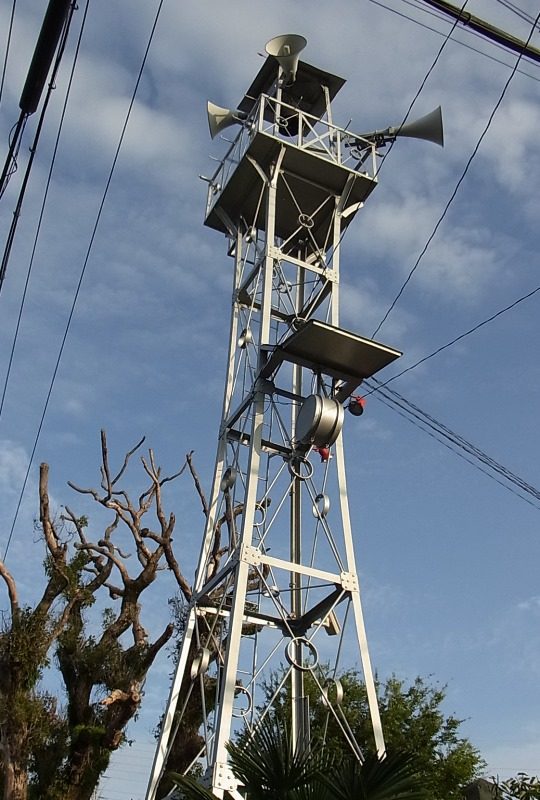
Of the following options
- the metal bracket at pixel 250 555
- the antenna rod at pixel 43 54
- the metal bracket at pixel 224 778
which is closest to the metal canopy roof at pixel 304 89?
the metal bracket at pixel 250 555

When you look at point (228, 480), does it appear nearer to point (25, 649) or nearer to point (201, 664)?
point (201, 664)

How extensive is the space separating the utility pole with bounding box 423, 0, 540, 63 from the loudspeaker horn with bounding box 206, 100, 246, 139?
8387 mm

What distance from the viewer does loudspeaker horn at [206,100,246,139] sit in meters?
14.0

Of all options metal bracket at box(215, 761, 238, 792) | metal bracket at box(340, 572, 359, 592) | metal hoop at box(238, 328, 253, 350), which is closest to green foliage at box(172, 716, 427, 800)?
metal bracket at box(215, 761, 238, 792)

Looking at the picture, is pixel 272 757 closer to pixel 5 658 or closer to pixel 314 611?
pixel 314 611

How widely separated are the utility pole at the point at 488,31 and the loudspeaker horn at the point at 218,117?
330 inches

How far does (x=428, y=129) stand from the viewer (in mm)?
13195

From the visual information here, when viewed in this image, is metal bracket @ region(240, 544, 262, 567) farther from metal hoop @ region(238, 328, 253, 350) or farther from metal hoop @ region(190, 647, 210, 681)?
metal hoop @ region(238, 328, 253, 350)

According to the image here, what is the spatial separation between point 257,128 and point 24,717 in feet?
37.2

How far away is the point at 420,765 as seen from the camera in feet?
21.8

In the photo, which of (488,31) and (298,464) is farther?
(298,464)

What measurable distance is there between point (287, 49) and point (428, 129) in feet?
8.11

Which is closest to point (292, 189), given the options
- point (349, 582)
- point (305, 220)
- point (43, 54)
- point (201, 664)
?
point (305, 220)

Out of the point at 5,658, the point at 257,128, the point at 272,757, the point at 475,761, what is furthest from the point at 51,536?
the point at 272,757
